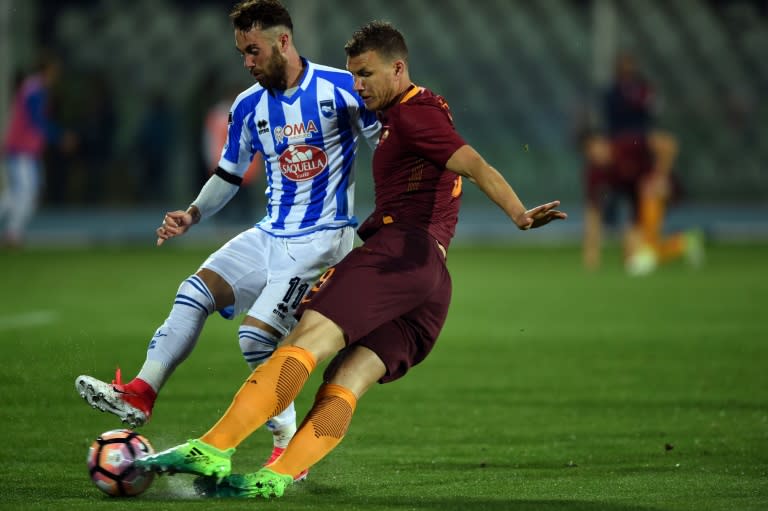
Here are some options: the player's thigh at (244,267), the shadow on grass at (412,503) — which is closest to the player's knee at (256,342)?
the player's thigh at (244,267)

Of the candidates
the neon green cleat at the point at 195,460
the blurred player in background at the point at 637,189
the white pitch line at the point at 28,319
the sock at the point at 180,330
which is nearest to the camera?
the neon green cleat at the point at 195,460

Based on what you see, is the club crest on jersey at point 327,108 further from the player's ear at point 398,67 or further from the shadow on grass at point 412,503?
the shadow on grass at point 412,503

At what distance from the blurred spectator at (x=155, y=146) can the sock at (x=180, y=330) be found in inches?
750

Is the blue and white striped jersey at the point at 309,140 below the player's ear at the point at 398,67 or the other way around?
below

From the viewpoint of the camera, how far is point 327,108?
649cm

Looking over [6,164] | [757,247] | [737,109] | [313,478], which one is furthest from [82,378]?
[737,109]

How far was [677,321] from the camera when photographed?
1255 centimetres

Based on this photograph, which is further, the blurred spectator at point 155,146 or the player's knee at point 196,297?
the blurred spectator at point 155,146

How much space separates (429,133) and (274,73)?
3.45ft

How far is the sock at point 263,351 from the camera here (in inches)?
247

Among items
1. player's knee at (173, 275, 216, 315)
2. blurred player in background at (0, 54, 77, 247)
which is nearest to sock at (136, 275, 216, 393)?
player's knee at (173, 275, 216, 315)

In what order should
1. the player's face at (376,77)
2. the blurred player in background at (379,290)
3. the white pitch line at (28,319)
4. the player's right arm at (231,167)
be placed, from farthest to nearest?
the white pitch line at (28,319) → the player's right arm at (231,167) → the player's face at (376,77) → the blurred player in background at (379,290)

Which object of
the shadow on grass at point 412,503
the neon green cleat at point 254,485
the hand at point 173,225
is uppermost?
the hand at point 173,225

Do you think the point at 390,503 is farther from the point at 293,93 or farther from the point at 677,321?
the point at 677,321
